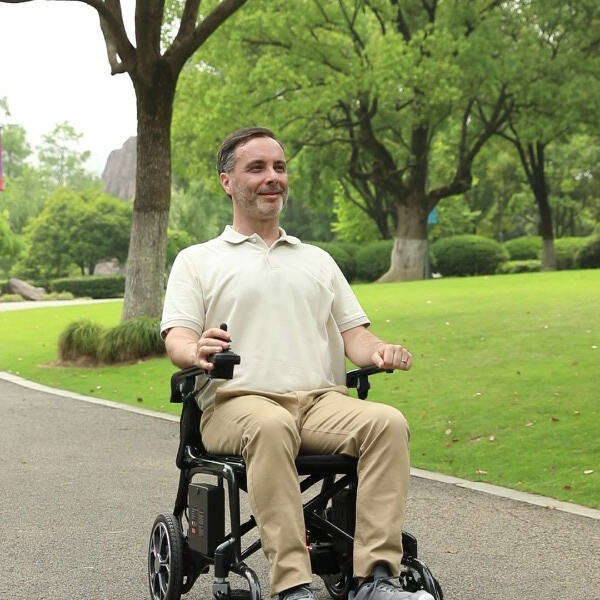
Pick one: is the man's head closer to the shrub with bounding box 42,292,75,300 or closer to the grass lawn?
the grass lawn

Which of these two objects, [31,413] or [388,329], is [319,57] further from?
[31,413]

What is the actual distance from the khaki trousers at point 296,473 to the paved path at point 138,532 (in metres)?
1.00

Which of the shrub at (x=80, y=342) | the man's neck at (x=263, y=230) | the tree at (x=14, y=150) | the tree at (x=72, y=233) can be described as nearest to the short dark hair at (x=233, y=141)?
the man's neck at (x=263, y=230)

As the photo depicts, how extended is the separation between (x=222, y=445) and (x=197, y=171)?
33.2m

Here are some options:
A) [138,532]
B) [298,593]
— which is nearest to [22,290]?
[138,532]

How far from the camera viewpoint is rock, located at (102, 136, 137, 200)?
10999 cm

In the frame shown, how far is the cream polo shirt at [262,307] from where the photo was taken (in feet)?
14.0

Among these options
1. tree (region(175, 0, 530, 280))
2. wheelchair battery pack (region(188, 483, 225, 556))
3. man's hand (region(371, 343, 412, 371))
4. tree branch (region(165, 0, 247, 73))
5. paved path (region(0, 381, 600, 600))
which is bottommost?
paved path (region(0, 381, 600, 600))

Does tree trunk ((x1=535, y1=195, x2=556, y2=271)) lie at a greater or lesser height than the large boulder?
A: greater

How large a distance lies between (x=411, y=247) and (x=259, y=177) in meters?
32.8

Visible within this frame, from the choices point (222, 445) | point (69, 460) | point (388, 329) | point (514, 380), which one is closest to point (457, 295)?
point (388, 329)

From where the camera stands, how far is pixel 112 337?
49.8ft

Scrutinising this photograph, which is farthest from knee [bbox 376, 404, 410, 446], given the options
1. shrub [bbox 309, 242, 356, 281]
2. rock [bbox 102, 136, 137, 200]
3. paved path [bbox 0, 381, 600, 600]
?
rock [bbox 102, 136, 137, 200]

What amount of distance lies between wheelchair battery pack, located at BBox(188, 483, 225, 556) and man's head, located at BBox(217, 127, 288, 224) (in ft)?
3.42
